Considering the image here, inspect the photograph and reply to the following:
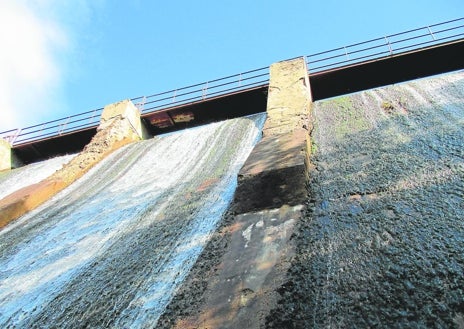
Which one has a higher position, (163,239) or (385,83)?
(163,239)

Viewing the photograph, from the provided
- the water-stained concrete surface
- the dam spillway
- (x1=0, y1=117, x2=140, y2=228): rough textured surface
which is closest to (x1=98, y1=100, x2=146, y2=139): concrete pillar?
(x1=0, y1=117, x2=140, y2=228): rough textured surface

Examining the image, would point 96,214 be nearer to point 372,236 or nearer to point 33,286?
point 33,286

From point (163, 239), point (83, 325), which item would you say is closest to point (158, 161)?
point (163, 239)

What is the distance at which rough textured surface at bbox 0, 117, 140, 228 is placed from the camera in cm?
566

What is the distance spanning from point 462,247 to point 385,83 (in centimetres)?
824

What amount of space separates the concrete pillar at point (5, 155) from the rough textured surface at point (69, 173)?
392cm

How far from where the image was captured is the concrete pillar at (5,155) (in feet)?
36.4

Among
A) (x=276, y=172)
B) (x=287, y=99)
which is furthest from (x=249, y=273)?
(x=287, y=99)

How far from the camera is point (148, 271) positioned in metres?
2.88

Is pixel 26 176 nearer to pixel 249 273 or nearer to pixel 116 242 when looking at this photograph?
pixel 116 242

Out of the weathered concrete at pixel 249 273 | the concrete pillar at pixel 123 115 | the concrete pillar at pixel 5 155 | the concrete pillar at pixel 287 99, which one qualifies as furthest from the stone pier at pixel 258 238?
the concrete pillar at pixel 5 155

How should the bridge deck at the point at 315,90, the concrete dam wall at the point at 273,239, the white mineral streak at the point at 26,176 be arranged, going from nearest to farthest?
the concrete dam wall at the point at 273,239 < the white mineral streak at the point at 26,176 < the bridge deck at the point at 315,90

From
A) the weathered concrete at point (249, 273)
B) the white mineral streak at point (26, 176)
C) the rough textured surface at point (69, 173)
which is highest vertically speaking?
the weathered concrete at point (249, 273)

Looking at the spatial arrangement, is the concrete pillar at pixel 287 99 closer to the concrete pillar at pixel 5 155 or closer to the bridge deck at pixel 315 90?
the bridge deck at pixel 315 90
